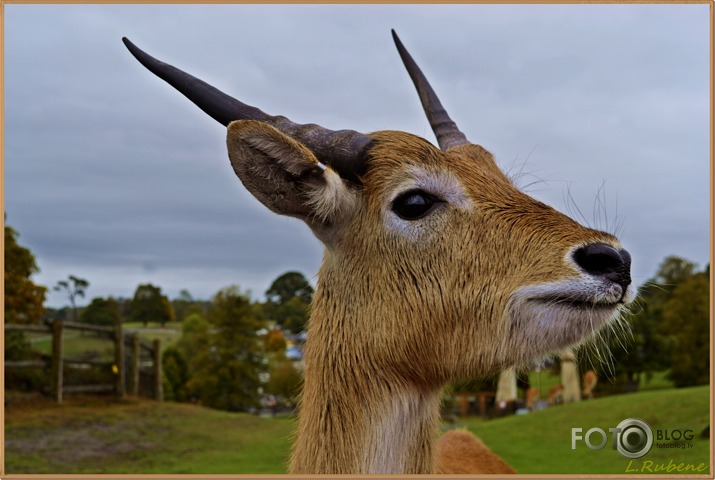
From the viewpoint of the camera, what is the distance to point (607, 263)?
3.30 m

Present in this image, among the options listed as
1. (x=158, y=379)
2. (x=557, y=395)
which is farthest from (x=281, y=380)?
(x=557, y=395)

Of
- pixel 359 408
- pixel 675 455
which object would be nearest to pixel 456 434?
pixel 675 455

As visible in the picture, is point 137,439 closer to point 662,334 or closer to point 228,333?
point 228,333

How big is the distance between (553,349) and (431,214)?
39.4 inches

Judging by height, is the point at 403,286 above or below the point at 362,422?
above

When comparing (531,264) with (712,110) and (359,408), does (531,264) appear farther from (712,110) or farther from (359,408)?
(712,110)

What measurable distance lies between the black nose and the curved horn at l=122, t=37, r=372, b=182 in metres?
1.39

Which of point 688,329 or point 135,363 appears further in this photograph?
point 135,363

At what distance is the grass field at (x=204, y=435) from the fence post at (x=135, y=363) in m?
0.99

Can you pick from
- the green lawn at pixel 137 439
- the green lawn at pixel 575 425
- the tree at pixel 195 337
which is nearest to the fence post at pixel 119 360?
the green lawn at pixel 137 439

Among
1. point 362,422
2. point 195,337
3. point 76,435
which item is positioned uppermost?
point 195,337

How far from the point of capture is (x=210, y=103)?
374 centimetres

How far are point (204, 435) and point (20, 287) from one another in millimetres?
5881

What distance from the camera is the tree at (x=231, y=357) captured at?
58.4 feet
